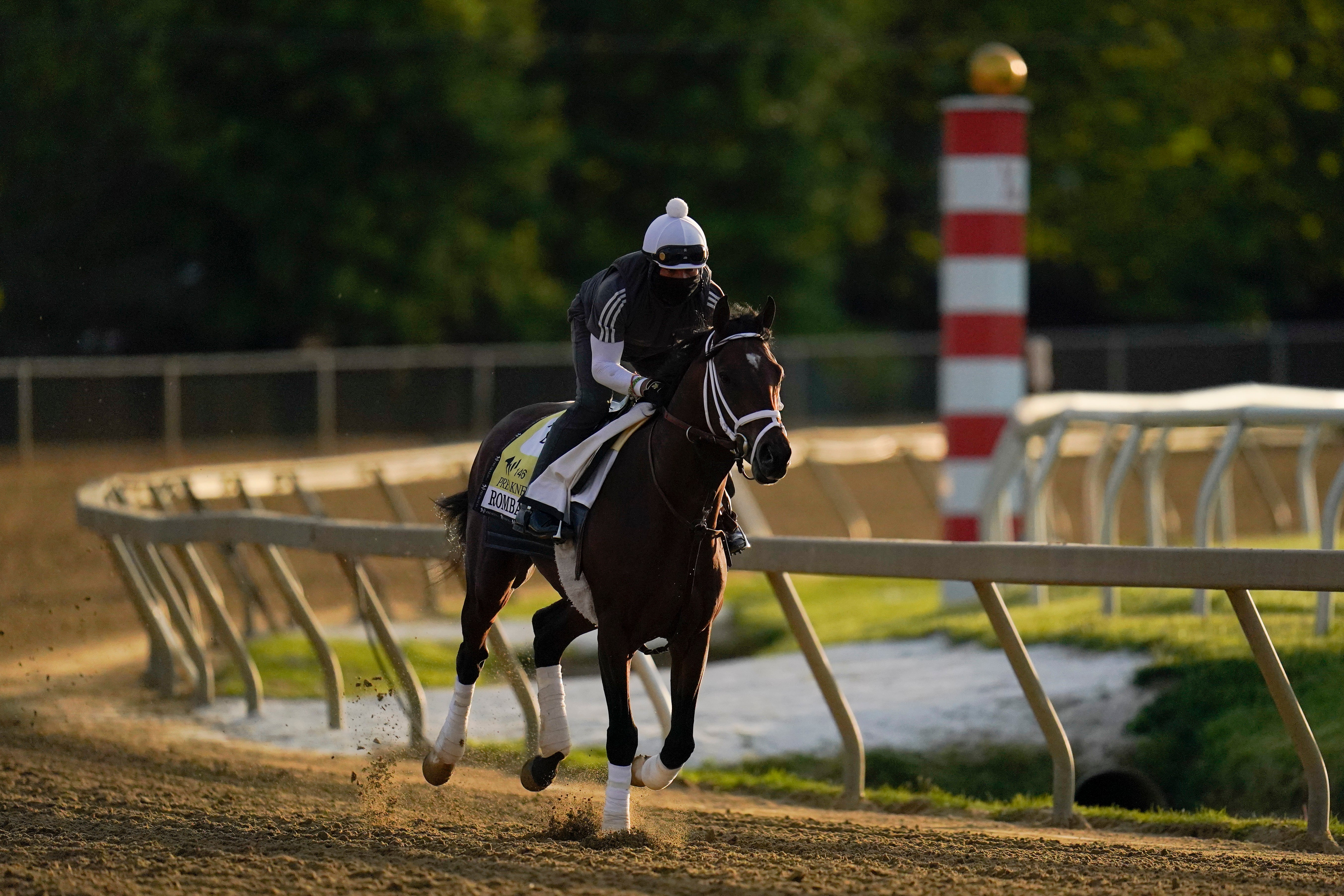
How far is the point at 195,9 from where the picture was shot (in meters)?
27.3

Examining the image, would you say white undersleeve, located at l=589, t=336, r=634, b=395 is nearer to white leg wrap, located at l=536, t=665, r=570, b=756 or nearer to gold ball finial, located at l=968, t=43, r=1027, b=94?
white leg wrap, located at l=536, t=665, r=570, b=756

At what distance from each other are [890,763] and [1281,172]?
2154 centimetres

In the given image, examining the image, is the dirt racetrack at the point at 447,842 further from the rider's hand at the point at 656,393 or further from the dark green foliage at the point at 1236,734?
the rider's hand at the point at 656,393

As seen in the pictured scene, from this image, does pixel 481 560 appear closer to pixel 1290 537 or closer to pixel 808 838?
pixel 808 838

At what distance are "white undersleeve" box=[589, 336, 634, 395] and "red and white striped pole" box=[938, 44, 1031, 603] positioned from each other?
604 cm

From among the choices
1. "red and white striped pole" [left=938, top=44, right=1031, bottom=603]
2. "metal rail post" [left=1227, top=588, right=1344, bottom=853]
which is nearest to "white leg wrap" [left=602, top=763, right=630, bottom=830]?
"metal rail post" [left=1227, top=588, right=1344, bottom=853]

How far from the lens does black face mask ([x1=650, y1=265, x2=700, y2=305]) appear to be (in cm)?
613

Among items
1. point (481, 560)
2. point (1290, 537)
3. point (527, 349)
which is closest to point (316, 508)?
point (481, 560)

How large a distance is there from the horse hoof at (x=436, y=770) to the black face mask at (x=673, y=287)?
6.31 feet

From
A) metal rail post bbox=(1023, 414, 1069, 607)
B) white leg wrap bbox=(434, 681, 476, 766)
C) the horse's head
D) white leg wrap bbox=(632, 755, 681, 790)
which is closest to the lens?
the horse's head

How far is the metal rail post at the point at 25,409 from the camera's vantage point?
20000mm

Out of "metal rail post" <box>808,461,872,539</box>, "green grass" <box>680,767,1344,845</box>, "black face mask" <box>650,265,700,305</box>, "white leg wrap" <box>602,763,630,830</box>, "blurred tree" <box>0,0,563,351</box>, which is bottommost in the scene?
"green grass" <box>680,767,1344,845</box>

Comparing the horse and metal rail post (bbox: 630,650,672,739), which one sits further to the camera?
metal rail post (bbox: 630,650,672,739)

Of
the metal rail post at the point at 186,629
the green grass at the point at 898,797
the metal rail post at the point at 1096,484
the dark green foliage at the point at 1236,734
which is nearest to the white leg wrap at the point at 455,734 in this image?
the green grass at the point at 898,797
